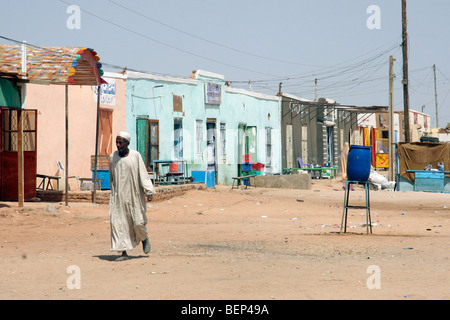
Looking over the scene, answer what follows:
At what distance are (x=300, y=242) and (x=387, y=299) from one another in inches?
188

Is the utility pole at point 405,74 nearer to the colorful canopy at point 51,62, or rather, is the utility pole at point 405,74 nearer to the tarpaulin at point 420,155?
the tarpaulin at point 420,155

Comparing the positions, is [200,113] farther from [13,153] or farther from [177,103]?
[13,153]

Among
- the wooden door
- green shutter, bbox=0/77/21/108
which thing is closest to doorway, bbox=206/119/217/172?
the wooden door

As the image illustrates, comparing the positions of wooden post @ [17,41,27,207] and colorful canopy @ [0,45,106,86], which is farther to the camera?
colorful canopy @ [0,45,106,86]

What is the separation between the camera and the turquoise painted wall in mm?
24312

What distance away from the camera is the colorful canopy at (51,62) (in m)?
14.9

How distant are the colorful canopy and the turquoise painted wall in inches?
300

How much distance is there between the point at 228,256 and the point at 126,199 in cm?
155

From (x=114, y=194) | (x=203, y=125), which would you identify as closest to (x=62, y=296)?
(x=114, y=194)

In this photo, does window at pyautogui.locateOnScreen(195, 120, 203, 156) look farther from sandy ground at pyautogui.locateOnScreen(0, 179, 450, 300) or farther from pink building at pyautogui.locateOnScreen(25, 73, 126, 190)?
sandy ground at pyautogui.locateOnScreen(0, 179, 450, 300)

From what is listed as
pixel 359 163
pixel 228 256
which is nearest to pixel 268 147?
pixel 359 163

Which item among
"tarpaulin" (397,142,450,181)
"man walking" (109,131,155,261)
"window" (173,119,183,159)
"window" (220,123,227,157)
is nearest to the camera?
"man walking" (109,131,155,261)

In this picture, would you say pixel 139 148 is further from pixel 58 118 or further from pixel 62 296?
pixel 62 296

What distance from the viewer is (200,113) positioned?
2803 cm
